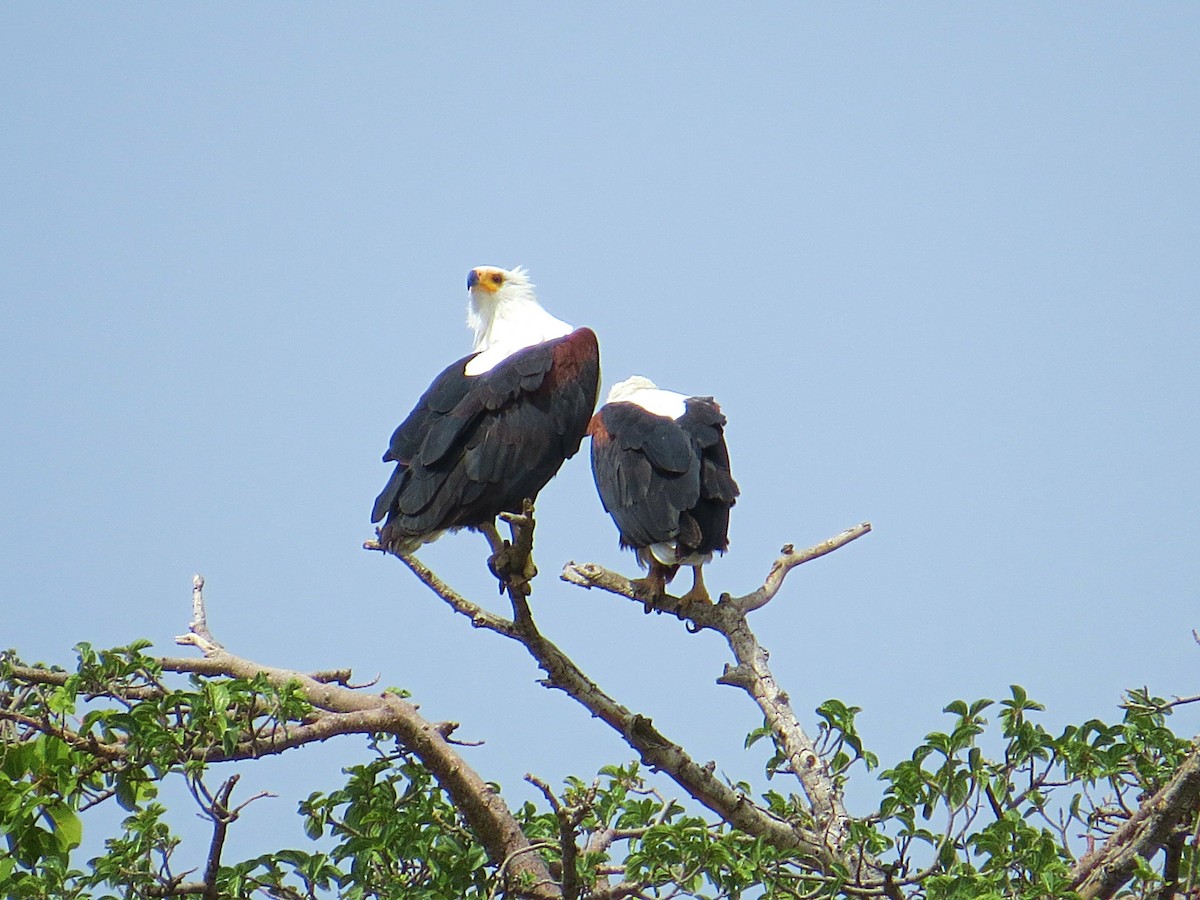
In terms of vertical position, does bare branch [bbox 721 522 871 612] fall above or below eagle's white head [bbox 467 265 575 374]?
below

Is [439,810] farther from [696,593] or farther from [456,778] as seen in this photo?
[696,593]

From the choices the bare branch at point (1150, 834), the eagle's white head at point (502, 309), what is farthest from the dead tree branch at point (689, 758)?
the eagle's white head at point (502, 309)

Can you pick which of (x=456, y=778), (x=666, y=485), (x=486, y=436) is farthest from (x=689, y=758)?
(x=486, y=436)

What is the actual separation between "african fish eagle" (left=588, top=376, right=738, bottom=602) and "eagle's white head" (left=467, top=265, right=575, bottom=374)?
983 mm

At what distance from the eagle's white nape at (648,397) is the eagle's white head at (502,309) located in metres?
0.43

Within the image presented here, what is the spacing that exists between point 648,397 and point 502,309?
1.13 meters

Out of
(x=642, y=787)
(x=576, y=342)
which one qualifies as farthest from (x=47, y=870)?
(x=576, y=342)

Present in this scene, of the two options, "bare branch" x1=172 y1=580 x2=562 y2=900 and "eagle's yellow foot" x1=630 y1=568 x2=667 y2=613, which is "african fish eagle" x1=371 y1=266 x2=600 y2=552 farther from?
"bare branch" x1=172 y1=580 x2=562 y2=900

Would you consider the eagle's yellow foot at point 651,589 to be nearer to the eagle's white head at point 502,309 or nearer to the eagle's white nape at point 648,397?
the eagle's white nape at point 648,397

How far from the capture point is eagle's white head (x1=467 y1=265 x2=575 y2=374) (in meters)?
6.09

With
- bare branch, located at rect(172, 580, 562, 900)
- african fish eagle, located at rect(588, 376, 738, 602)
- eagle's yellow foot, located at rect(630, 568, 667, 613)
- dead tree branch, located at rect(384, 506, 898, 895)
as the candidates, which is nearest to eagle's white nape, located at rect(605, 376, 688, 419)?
african fish eagle, located at rect(588, 376, 738, 602)

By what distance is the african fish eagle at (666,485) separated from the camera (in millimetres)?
4750

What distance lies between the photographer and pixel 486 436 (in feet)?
15.7

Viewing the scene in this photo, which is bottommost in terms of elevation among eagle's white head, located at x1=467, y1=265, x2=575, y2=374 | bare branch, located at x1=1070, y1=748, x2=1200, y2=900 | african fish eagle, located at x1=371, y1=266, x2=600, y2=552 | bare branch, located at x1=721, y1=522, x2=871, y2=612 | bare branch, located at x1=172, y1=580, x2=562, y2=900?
bare branch, located at x1=1070, y1=748, x2=1200, y2=900
